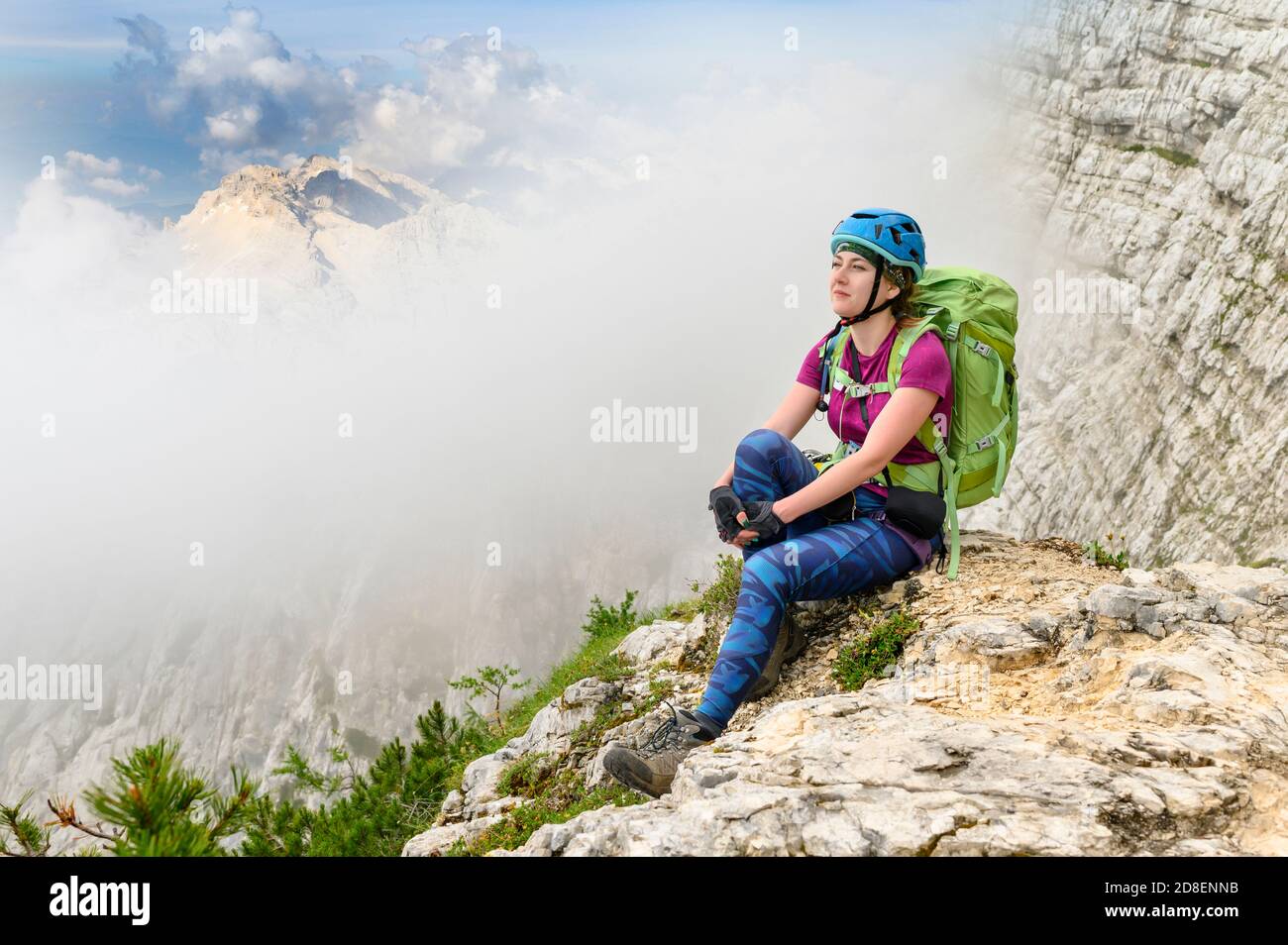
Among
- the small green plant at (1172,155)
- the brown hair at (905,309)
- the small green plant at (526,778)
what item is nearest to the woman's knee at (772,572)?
the brown hair at (905,309)

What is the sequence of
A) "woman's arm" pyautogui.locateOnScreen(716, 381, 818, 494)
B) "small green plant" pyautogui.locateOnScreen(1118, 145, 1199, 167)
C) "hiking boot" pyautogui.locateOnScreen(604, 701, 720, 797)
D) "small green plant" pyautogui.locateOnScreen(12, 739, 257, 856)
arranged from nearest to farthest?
"small green plant" pyautogui.locateOnScreen(12, 739, 257, 856)
"hiking boot" pyautogui.locateOnScreen(604, 701, 720, 797)
"woman's arm" pyautogui.locateOnScreen(716, 381, 818, 494)
"small green plant" pyautogui.locateOnScreen(1118, 145, 1199, 167)

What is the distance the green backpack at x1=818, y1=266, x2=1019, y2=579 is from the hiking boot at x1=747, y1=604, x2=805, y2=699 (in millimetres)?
1494

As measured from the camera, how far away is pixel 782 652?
6.76 metres

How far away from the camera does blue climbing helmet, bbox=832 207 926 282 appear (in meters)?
6.07

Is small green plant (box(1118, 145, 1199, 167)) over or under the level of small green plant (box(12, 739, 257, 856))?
over

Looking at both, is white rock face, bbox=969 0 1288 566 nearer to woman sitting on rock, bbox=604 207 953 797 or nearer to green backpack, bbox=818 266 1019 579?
green backpack, bbox=818 266 1019 579

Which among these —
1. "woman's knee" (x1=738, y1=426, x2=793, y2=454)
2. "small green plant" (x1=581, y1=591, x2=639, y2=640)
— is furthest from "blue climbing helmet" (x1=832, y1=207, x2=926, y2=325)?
"small green plant" (x1=581, y1=591, x2=639, y2=640)

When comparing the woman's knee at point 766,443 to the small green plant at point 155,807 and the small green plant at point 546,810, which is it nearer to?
the small green plant at point 546,810

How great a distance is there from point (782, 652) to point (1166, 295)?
230 ft

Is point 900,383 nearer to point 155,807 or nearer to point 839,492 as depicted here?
point 839,492

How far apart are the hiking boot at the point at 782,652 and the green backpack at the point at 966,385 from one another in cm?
149

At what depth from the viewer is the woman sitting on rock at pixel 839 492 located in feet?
18.8
